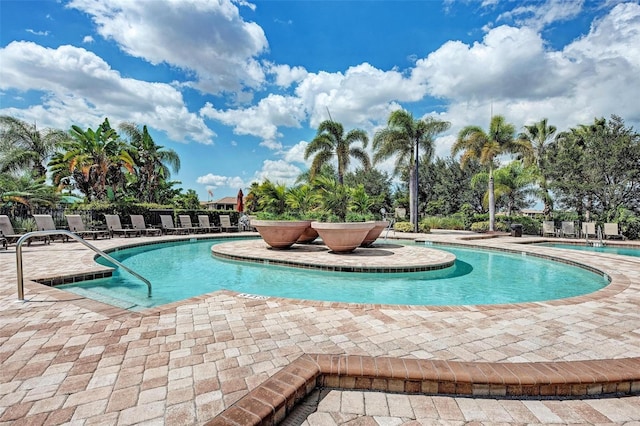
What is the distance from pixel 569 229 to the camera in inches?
639

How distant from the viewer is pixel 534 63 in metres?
11.5

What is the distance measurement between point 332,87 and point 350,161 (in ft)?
17.0

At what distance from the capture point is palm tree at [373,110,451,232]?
18.1 metres

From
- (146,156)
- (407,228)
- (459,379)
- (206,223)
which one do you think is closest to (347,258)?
(459,379)

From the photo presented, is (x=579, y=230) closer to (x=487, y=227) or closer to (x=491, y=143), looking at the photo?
(x=487, y=227)

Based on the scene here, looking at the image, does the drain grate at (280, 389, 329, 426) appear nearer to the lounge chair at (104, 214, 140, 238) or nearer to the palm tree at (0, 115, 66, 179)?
the lounge chair at (104, 214, 140, 238)

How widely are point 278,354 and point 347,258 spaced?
5.85m

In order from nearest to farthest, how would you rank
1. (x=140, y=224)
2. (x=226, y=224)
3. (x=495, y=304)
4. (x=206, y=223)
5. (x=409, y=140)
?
1. (x=495, y=304)
2. (x=140, y=224)
3. (x=206, y=223)
4. (x=409, y=140)
5. (x=226, y=224)

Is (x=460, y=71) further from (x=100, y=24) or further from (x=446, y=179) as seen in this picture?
(x=446, y=179)

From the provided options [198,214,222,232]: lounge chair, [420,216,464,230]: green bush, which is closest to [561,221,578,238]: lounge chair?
[420,216,464,230]: green bush

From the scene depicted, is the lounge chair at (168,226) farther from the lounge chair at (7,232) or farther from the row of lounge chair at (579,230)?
the row of lounge chair at (579,230)

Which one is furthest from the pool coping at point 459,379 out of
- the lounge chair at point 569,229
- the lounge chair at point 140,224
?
the lounge chair at point 569,229

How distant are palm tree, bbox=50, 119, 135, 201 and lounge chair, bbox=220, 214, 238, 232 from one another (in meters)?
6.86

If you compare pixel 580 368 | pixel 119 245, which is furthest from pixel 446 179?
pixel 580 368
